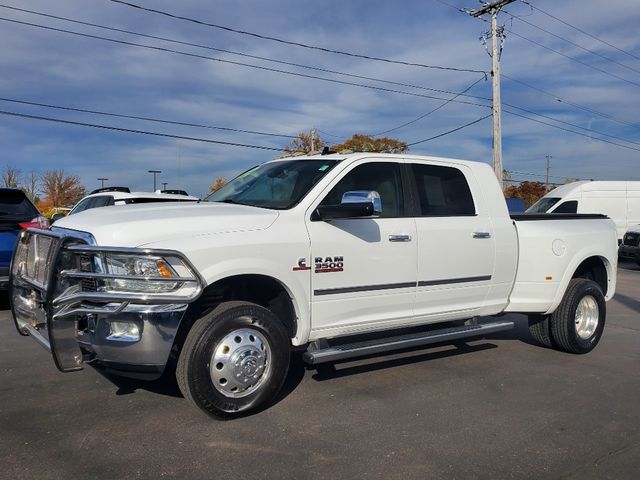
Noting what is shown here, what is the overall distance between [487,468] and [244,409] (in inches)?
66.7

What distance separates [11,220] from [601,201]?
18.6 meters

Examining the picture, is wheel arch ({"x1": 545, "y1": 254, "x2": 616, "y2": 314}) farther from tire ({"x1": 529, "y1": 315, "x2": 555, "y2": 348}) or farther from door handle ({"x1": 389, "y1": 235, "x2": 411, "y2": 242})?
door handle ({"x1": 389, "y1": 235, "x2": 411, "y2": 242})

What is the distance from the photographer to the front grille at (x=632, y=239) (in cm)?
1692

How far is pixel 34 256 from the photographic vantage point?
441 cm

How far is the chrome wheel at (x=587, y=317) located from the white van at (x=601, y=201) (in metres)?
13.8

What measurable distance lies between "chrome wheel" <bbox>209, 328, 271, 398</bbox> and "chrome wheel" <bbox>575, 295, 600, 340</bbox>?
12.9ft

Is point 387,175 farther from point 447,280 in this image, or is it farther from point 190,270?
point 190,270

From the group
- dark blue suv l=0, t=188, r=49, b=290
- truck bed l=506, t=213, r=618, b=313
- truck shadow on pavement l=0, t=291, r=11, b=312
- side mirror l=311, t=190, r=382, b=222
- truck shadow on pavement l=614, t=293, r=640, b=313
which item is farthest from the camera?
truck shadow on pavement l=614, t=293, r=640, b=313

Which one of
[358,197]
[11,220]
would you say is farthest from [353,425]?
[11,220]

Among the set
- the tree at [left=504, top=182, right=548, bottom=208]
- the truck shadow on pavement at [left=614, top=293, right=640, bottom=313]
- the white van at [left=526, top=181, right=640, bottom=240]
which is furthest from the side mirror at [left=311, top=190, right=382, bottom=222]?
the tree at [left=504, top=182, right=548, bottom=208]

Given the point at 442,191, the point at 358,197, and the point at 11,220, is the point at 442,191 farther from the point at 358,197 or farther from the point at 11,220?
the point at 11,220

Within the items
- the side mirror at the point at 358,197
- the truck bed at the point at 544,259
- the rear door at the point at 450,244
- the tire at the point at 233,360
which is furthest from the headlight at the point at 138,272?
the truck bed at the point at 544,259

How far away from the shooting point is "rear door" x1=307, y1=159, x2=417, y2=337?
14.6 feet

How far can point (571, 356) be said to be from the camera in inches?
243
